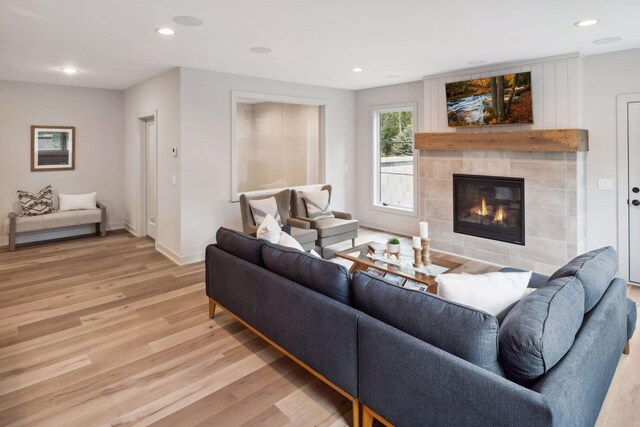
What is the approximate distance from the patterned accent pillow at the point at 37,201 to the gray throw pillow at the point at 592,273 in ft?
22.1

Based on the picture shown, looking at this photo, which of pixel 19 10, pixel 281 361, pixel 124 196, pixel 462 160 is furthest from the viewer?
pixel 124 196

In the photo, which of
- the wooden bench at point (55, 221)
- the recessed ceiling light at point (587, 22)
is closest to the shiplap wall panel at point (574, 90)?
the recessed ceiling light at point (587, 22)

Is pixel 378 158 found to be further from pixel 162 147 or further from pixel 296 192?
pixel 162 147

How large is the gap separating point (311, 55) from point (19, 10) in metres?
2.52

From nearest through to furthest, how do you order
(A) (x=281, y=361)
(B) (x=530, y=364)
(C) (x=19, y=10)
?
(B) (x=530, y=364) → (A) (x=281, y=361) → (C) (x=19, y=10)

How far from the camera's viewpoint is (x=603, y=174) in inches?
168

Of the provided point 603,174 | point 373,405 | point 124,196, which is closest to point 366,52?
point 603,174

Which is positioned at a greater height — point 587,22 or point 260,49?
point 260,49

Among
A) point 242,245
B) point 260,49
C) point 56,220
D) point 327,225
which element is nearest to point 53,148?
point 56,220

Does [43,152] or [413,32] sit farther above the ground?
[413,32]

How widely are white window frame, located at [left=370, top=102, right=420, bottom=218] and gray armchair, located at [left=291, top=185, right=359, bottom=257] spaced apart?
116 centimetres

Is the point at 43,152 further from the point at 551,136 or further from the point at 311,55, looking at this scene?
the point at 551,136

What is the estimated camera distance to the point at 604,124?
4203 mm

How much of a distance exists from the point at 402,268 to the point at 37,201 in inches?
223
